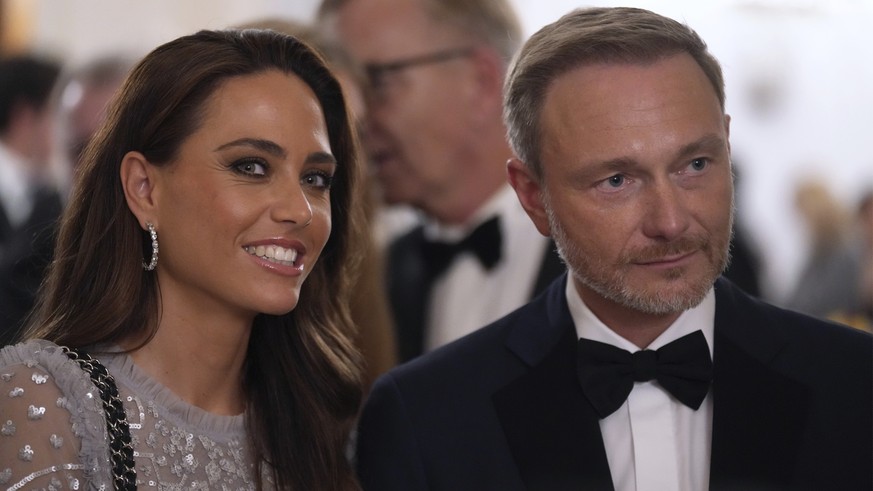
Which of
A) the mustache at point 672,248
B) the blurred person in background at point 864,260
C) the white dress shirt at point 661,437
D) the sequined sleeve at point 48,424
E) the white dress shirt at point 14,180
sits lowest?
the blurred person in background at point 864,260

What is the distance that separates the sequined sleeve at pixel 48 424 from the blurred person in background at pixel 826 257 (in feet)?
15.3

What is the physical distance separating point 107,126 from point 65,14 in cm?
592

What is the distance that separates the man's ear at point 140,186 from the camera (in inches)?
94.2

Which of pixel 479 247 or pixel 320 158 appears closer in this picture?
pixel 320 158

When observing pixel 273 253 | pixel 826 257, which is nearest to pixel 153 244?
pixel 273 253

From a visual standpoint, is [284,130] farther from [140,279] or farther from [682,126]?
[682,126]

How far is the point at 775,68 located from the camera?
7910 millimetres

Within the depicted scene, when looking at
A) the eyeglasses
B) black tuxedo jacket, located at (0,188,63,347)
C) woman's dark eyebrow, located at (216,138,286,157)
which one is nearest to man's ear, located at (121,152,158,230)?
woman's dark eyebrow, located at (216,138,286,157)

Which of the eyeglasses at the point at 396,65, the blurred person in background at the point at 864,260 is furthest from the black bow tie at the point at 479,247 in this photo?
the blurred person in background at the point at 864,260

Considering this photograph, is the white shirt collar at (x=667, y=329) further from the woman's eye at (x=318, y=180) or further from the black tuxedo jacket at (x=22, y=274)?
the black tuxedo jacket at (x=22, y=274)

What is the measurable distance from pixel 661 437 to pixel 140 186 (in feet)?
3.75

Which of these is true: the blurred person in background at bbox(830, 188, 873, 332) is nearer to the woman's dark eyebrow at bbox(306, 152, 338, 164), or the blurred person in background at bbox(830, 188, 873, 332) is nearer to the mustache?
the mustache

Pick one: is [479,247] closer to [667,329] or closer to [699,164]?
[667,329]

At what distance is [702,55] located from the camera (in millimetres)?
2330
